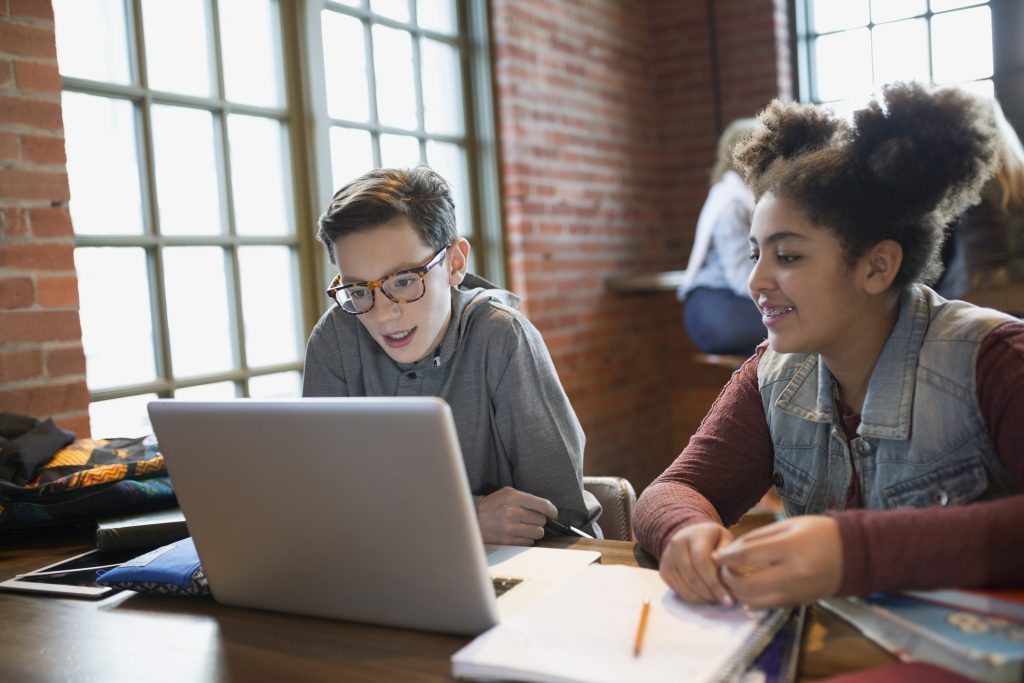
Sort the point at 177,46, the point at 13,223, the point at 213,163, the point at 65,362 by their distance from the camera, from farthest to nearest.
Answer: the point at 213,163 → the point at 177,46 → the point at 65,362 → the point at 13,223

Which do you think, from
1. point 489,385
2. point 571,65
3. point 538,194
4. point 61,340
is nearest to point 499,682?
point 489,385

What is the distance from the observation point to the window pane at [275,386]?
2.75 meters

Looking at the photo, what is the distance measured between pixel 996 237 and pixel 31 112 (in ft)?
7.18

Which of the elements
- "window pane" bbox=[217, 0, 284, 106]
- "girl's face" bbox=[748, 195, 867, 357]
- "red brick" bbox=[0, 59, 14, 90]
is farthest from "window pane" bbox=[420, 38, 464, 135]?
"girl's face" bbox=[748, 195, 867, 357]

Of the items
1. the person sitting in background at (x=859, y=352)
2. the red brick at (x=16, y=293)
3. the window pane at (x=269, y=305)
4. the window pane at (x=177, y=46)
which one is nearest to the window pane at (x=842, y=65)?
the window pane at (x=269, y=305)

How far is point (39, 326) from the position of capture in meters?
2.05

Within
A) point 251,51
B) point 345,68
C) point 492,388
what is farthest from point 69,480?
point 345,68

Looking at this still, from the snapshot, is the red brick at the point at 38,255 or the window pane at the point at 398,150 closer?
the red brick at the point at 38,255

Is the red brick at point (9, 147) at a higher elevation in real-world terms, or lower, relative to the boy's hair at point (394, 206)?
higher

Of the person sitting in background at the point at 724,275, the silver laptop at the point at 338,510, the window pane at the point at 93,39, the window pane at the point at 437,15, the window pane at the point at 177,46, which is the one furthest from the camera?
the window pane at the point at 437,15

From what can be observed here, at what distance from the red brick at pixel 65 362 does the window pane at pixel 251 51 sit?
91cm

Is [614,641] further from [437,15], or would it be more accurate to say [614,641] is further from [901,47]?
[901,47]

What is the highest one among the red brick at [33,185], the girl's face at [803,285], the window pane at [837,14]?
the window pane at [837,14]

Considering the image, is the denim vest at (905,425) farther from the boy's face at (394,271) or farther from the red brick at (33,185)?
the red brick at (33,185)
